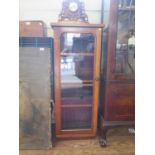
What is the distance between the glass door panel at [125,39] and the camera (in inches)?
79.4

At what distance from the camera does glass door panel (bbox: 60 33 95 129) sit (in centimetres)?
211

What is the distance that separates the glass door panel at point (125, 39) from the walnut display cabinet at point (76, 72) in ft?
0.66

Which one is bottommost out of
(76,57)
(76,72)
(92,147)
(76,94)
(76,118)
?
(92,147)

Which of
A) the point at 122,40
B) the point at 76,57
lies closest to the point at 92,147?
the point at 76,57

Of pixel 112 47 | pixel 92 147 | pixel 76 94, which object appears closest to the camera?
pixel 112 47

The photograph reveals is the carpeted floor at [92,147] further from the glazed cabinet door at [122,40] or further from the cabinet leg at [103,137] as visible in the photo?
the glazed cabinet door at [122,40]

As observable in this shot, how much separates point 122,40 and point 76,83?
25.5 inches

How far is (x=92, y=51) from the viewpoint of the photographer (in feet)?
7.00

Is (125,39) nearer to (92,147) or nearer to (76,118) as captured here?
(76,118)

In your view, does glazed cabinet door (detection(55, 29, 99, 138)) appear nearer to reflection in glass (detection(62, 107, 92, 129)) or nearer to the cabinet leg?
reflection in glass (detection(62, 107, 92, 129))

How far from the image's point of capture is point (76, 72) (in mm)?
2217

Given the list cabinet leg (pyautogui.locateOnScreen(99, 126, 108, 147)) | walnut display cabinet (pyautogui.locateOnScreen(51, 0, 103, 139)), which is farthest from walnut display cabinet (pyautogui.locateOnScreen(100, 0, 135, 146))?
walnut display cabinet (pyautogui.locateOnScreen(51, 0, 103, 139))
